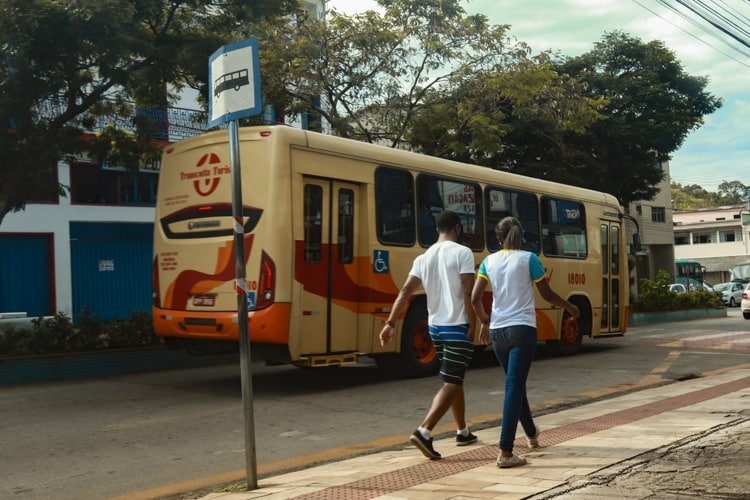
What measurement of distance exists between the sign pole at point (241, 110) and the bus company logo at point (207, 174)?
4881 mm

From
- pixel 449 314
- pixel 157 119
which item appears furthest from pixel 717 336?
pixel 449 314

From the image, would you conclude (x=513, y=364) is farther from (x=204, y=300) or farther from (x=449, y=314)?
(x=204, y=300)

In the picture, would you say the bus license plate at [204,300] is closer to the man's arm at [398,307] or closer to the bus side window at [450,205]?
the bus side window at [450,205]

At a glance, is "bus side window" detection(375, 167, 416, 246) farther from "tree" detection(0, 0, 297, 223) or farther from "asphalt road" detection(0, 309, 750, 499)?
"tree" detection(0, 0, 297, 223)

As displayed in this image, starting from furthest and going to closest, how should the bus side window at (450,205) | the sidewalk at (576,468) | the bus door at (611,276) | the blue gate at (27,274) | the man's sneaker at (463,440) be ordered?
the blue gate at (27,274) < the bus door at (611,276) < the bus side window at (450,205) < the man's sneaker at (463,440) < the sidewalk at (576,468)

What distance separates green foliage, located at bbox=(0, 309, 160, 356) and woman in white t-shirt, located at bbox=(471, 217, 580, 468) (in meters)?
8.98

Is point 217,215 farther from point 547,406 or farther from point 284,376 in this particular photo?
point 547,406

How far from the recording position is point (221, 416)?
8.59 metres

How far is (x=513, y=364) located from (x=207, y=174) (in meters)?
5.86

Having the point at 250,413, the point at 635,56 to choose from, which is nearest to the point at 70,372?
the point at 250,413

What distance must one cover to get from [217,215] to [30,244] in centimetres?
1389

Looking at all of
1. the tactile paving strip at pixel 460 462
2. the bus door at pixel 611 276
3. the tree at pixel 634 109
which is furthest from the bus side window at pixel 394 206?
the tree at pixel 634 109

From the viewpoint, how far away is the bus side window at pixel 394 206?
36.2 feet

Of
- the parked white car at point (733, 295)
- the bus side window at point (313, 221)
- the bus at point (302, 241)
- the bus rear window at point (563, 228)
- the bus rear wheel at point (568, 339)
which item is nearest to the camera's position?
the bus at point (302, 241)
